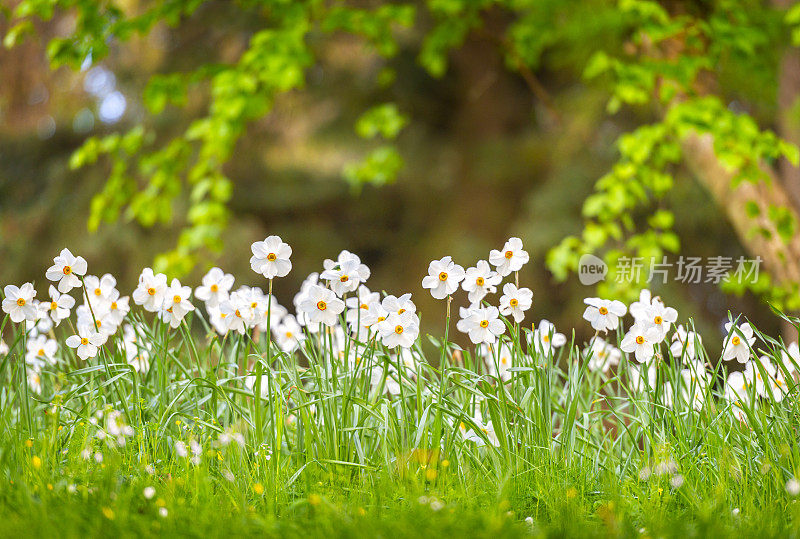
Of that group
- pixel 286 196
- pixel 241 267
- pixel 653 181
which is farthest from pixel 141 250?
pixel 653 181

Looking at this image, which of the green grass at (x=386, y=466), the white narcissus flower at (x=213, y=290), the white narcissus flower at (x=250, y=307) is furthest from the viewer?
the white narcissus flower at (x=213, y=290)

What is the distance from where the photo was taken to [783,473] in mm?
1627

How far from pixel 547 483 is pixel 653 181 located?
210 centimetres

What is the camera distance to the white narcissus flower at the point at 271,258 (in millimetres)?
1753

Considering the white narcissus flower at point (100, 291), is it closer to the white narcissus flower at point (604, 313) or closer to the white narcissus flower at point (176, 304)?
the white narcissus flower at point (176, 304)

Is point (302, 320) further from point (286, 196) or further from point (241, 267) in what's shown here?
point (286, 196)

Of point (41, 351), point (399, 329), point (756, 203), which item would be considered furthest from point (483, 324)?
point (756, 203)

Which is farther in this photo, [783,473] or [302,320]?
[302,320]

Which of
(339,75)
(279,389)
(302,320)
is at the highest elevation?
(339,75)

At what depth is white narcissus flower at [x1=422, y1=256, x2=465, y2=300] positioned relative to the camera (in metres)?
1.80

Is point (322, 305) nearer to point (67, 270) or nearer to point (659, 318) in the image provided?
point (67, 270)

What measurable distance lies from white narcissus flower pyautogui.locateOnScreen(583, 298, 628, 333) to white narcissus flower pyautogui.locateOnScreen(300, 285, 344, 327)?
0.63m

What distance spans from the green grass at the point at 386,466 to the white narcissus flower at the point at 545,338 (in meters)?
0.05

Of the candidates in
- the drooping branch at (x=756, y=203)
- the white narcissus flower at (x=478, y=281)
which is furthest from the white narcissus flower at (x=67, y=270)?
the drooping branch at (x=756, y=203)
